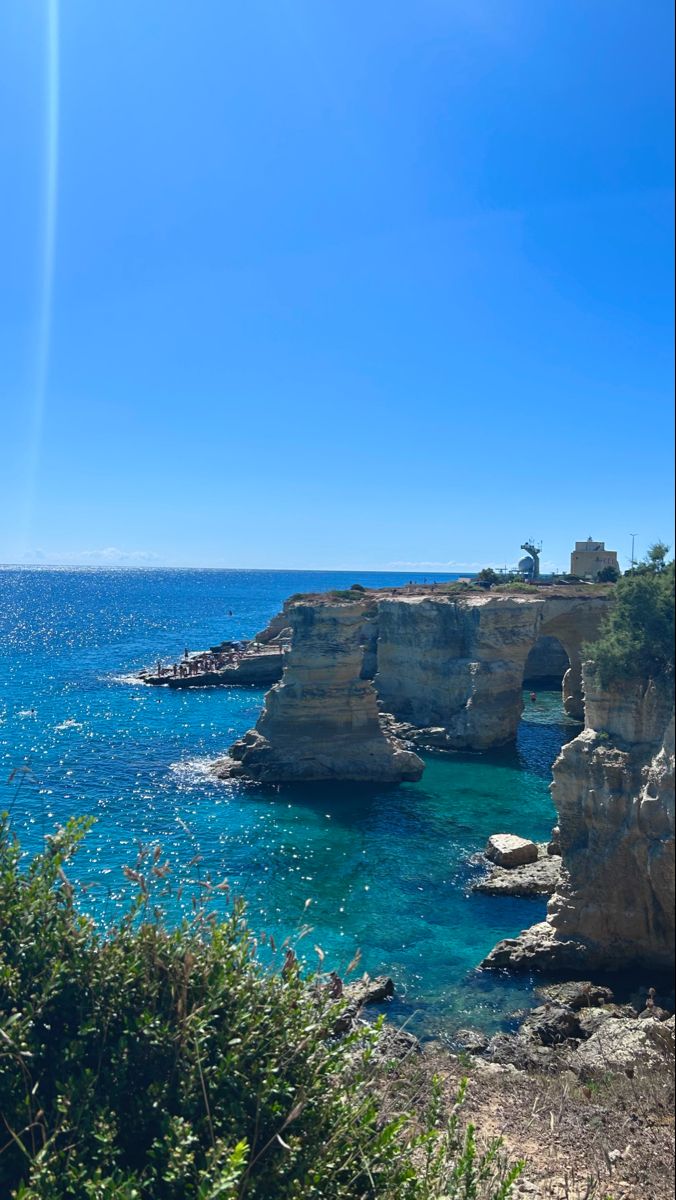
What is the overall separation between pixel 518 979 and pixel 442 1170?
33.2 feet

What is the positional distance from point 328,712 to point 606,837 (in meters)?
16.4

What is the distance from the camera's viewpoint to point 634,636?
39.5ft

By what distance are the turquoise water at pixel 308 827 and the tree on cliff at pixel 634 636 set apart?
20.5ft

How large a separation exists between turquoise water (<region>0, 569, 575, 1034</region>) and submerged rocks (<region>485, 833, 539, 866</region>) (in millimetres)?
955

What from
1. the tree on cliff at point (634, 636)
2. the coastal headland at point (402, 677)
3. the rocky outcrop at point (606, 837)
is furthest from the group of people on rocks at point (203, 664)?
the tree on cliff at point (634, 636)

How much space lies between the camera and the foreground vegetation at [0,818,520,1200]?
18.0ft

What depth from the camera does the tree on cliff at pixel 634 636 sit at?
10.2 meters

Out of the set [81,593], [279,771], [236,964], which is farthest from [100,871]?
[81,593]

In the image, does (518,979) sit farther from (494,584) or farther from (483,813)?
(494,584)

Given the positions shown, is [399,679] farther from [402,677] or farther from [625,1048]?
[625,1048]

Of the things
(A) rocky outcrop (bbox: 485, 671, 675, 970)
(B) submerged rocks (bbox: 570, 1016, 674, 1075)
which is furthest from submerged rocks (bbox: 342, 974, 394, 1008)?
(B) submerged rocks (bbox: 570, 1016, 674, 1075)

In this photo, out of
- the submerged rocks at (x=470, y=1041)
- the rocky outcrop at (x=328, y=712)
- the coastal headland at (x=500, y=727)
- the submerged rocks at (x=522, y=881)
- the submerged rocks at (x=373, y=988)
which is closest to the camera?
the submerged rocks at (x=470, y=1041)

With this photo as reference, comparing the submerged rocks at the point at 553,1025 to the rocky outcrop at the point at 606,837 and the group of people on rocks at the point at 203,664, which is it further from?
the group of people on rocks at the point at 203,664

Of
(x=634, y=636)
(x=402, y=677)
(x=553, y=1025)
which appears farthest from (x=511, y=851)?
(x=402, y=677)
